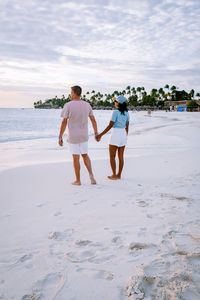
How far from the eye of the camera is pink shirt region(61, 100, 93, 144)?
3.94m

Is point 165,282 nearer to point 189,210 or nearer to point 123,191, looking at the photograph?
point 189,210

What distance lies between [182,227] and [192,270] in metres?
0.76

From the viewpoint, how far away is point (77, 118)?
13.2 ft

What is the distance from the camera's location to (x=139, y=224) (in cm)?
263

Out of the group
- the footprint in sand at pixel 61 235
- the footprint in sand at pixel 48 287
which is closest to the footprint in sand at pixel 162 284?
the footprint in sand at pixel 48 287

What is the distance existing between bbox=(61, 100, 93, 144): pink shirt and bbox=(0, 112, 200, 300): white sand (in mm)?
940

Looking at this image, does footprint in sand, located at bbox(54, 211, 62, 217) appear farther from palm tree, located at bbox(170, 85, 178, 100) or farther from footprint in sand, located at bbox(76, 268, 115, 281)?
palm tree, located at bbox(170, 85, 178, 100)

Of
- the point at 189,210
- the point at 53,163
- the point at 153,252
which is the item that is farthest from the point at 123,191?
the point at 53,163

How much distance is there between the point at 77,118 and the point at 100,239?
7.72ft

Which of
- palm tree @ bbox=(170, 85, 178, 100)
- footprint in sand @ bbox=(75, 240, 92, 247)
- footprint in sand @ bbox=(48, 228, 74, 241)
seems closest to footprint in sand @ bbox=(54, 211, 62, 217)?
footprint in sand @ bbox=(48, 228, 74, 241)

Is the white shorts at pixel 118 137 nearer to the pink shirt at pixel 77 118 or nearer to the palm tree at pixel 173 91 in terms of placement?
the pink shirt at pixel 77 118

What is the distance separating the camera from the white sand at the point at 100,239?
1.68 metres

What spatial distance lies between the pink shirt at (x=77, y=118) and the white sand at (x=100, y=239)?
940 mm

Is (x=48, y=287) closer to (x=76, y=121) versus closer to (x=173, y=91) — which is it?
(x=76, y=121)
